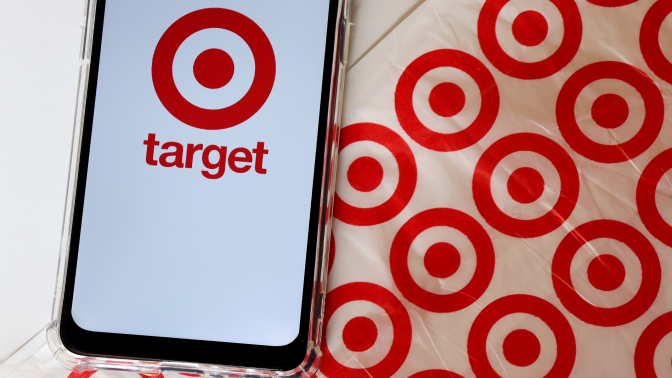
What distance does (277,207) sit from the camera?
1.00 ft

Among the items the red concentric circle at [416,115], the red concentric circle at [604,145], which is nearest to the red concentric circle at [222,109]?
the red concentric circle at [416,115]

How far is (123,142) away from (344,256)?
18cm

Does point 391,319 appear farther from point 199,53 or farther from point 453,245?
point 199,53

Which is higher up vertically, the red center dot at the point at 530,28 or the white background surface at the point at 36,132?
the red center dot at the point at 530,28

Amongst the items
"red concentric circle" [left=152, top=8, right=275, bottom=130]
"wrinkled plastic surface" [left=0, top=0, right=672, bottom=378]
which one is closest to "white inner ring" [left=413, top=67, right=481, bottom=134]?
"wrinkled plastic surface" [left=0, top=0, right=672, bottom=378]

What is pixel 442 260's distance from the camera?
0.31m

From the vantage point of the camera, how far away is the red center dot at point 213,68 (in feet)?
→ 1.00

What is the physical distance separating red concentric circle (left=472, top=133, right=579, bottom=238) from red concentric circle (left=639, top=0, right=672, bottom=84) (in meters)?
0.10

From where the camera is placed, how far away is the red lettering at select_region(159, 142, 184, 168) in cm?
30

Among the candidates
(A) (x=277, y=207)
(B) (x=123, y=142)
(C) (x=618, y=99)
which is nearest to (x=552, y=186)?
(C) (x=618, y=99)

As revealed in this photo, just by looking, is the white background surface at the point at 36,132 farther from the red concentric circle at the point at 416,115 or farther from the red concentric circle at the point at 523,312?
the red concentric circle at the point at 523,312

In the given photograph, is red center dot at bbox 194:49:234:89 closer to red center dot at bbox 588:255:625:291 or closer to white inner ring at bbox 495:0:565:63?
white inner ring at bbox 495:0:565:63

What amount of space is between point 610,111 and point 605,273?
0.12 metres

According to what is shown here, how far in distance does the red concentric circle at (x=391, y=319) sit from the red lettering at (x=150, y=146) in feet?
0.54
